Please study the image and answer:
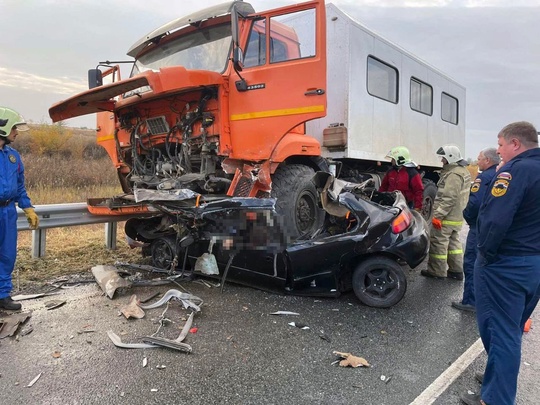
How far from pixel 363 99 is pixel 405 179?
1.42 meters

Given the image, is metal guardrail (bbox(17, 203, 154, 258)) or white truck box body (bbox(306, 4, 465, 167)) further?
white truck box body (bbox(306, 4, 465, 167))

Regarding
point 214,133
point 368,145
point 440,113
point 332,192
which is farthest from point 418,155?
point 214,133

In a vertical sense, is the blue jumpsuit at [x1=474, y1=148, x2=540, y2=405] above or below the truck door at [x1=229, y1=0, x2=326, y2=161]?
below


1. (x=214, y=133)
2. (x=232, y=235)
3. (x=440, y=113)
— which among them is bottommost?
(x=232, y=235)

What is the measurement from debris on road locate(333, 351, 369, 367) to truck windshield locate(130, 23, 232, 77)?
128 inches

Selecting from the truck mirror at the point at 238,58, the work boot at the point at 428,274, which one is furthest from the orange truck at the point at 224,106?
the work boot at the point at 428,274

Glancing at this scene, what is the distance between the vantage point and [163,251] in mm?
4801

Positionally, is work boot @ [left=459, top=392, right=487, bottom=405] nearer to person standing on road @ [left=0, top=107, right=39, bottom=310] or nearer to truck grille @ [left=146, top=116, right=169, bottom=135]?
person standing on road @ [left=0, top=107, right=39, bottom=310]

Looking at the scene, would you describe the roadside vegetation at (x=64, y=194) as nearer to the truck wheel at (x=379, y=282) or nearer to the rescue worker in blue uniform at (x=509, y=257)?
the truck wheel at (x=379, y=282)

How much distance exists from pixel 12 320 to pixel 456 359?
346 cm

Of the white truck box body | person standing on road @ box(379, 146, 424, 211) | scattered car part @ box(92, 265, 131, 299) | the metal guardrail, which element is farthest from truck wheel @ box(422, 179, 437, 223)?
scattered car part @ box(92, 265, 131, 299)

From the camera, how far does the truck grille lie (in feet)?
15.7

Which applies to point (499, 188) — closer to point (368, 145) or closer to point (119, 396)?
point (119, 396)

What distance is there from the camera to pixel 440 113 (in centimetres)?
904
